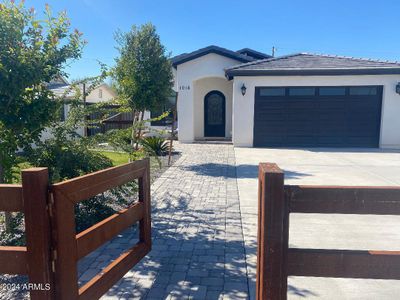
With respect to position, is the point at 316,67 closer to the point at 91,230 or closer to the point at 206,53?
the point at 206,53

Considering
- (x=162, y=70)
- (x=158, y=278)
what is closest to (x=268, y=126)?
(x=162, y=70)

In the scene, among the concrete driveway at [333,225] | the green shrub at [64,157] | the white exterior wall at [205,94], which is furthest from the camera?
the white exterior wall at [205,94]

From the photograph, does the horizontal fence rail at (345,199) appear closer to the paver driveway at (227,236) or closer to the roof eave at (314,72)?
the paver driveway at (227,236)

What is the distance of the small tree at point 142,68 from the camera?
905 centimetres

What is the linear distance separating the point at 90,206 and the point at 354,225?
3.96 metres

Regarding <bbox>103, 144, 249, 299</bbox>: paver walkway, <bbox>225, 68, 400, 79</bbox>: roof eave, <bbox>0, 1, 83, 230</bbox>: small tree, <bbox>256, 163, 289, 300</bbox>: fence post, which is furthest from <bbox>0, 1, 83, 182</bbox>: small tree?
<bbox>225, 68, 400, 79</bbox>: roof eave

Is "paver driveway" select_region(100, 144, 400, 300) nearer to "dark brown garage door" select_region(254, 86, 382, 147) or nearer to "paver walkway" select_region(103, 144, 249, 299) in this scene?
Answer: "paver walkway" select_region(103, 144, 249, 299)

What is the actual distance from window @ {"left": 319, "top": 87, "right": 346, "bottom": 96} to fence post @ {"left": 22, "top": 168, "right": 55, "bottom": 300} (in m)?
13.6

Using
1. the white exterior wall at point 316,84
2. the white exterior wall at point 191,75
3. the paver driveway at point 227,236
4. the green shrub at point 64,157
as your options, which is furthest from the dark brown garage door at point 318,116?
the green shrub at point 64,157

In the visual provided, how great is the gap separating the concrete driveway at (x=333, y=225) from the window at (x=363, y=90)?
160 inches

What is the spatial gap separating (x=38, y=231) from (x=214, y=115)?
15922 millimetres

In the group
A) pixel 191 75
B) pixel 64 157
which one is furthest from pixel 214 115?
pixel 64 157

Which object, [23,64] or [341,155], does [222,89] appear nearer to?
[341,155]

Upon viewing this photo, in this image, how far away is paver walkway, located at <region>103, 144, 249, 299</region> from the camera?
2906 mm
